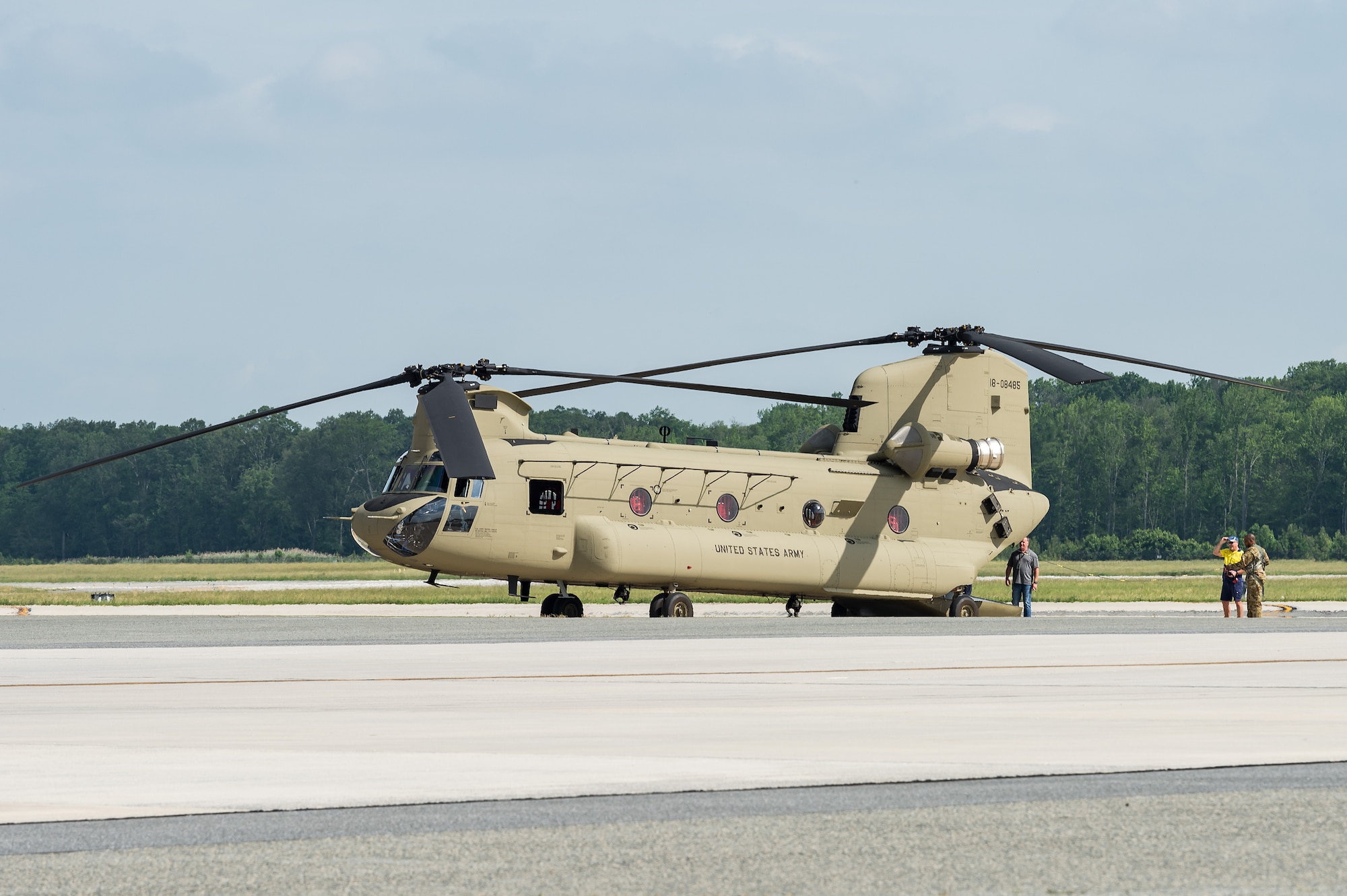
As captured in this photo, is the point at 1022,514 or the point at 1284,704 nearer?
the point at 1284,704

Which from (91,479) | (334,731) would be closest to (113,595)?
(334,731)

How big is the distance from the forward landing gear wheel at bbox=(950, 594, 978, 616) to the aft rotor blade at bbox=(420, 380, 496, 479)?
1183cm

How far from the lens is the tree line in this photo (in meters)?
125

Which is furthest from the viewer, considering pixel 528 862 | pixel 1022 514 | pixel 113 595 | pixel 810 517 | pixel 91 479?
pixel 91 479

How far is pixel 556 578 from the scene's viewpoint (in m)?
29.7

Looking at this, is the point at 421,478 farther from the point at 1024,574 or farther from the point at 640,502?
the point at 1024,574

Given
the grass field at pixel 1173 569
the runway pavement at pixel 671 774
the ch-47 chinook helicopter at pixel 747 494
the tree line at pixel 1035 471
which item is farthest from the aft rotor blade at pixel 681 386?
the tree line at pixel 1035 471

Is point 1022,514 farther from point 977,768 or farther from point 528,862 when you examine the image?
point 528,862

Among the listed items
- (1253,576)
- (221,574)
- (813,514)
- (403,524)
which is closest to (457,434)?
(403,524)

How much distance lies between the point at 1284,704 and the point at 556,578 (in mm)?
18673

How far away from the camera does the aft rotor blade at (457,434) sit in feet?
82.0

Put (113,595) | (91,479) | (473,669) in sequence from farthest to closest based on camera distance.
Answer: (91,479), (113,595), (473,669)

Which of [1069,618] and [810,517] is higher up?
[810,517]

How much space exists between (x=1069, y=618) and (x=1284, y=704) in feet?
53.6
